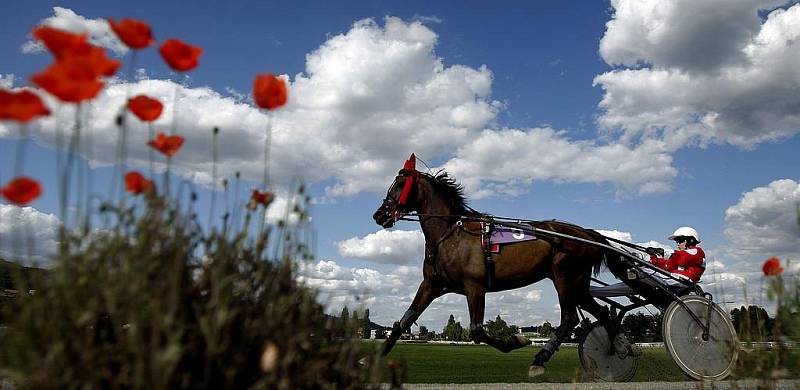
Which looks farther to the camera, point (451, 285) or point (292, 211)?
point (451, 285)

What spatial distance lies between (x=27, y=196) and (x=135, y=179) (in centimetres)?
57

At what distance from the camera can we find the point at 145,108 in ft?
8.30

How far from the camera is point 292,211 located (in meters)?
3.15

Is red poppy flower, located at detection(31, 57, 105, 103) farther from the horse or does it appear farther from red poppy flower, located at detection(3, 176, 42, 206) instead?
the horse

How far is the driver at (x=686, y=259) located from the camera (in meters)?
8.48

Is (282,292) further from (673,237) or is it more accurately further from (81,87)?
(673,237)

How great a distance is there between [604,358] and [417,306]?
9.82 feet

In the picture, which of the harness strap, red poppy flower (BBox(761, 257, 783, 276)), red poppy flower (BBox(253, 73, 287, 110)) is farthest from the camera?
the harness strap

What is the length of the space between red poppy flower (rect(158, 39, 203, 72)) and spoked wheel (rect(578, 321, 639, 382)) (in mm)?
7711

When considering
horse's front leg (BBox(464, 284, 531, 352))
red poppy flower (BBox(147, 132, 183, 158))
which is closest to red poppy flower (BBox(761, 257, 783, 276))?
horse's front leg (BBox(464, 284, 531, 352))

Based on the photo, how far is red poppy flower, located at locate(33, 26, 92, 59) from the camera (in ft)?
6.73

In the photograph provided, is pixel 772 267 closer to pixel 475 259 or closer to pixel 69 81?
pixel 475 259

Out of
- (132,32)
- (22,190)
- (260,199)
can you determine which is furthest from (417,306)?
(22,190)

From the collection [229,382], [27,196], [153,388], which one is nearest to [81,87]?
[27,196]
